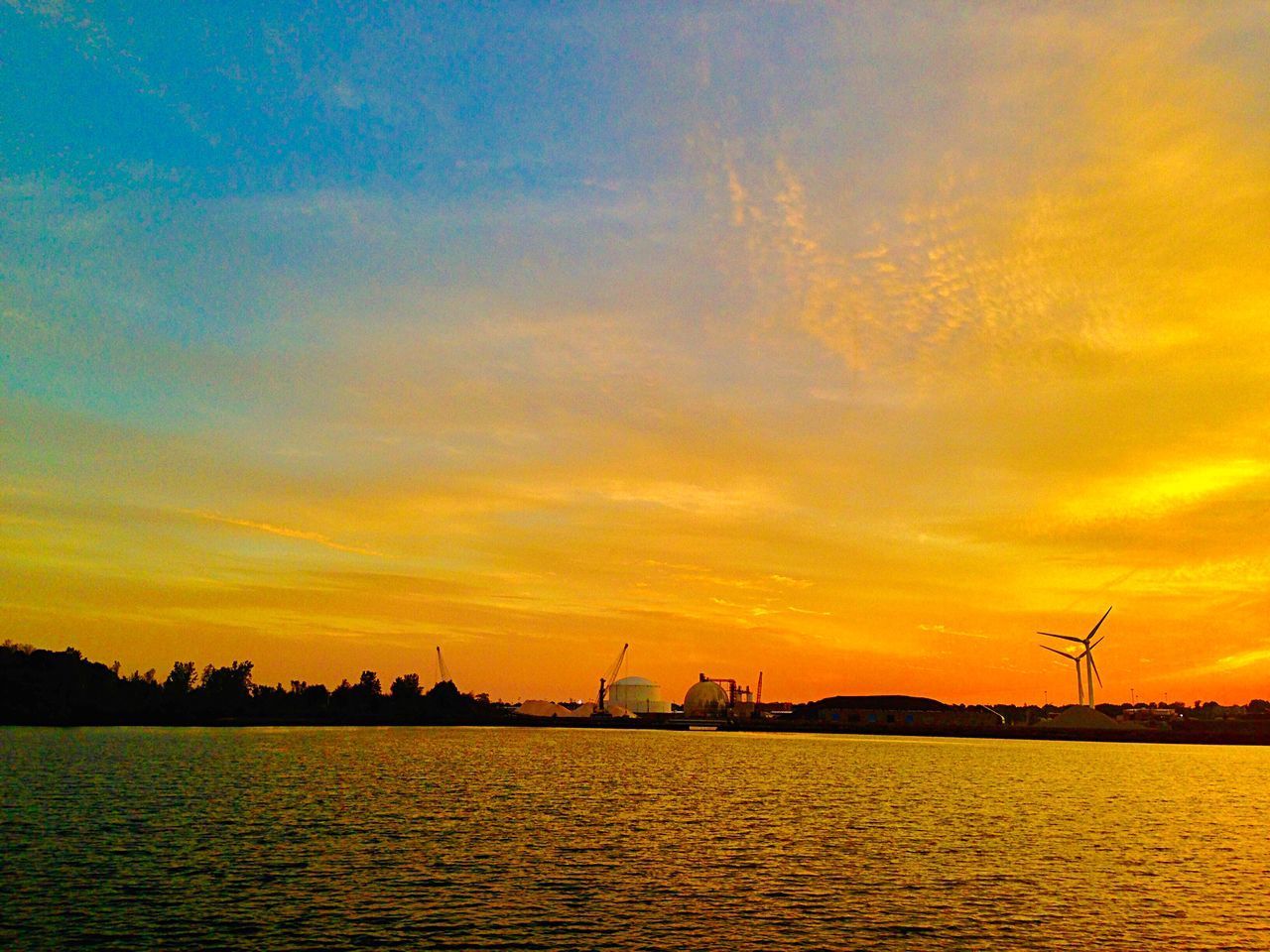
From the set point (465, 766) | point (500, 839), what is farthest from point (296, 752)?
point (500, 839)

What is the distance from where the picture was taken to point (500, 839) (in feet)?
245

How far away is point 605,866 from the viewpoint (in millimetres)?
64438

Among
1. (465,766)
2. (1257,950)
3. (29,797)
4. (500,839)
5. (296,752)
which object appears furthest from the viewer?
(296,752)

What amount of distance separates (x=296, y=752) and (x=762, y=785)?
104 meters

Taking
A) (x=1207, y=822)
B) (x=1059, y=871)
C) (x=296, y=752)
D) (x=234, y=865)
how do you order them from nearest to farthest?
1. (x=234, y=865)
2. (x=1059, y=871)
3. (x=1207, y=822)
4. (x=296, y=752)

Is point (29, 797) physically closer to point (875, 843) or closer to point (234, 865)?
point (234, 865)

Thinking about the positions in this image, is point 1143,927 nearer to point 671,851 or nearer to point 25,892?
point 671,851

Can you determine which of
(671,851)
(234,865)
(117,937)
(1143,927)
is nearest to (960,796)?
(671,851)

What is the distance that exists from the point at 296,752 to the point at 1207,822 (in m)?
159

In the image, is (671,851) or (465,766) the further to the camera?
(465,766)

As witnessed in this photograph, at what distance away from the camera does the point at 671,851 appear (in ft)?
233

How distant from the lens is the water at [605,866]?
154ft

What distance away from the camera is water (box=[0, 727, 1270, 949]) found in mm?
46906

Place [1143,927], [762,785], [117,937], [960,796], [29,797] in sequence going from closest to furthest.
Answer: [117,937] < [1143,927] < [29,797] < [960,796] < [762,785]
